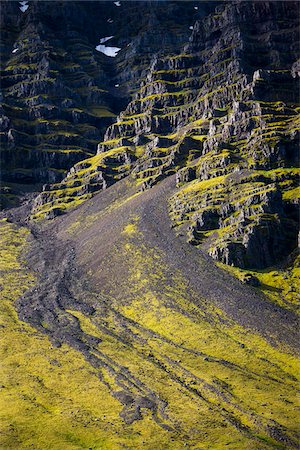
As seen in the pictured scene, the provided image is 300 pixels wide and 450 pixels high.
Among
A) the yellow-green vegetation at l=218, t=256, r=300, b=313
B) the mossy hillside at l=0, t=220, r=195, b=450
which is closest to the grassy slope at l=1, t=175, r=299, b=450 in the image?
the mossy hillside at l=0, t=220, r=195, b=450

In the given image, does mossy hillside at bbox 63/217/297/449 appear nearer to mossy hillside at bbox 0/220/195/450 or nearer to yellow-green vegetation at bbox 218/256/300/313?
mossy hillside at bbox 0/220/195/450

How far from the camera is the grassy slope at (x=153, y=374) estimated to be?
98.9 meters

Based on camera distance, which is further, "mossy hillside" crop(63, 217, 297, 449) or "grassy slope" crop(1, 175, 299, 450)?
"mossy hillside" crop(63, 217, 297, 449)

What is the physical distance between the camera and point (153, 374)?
128125 mm

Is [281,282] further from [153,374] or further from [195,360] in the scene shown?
[153,374]

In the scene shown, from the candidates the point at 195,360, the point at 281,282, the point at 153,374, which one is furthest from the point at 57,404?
the point at 281,282

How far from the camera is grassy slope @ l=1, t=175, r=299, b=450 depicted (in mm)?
98938

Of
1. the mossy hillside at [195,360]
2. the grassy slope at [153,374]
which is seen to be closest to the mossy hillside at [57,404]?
the grassy slope at [153,374]

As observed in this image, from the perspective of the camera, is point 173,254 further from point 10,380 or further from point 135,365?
point 10,380

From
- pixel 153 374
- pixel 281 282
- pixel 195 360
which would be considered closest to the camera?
pixel 153 374

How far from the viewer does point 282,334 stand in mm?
145875

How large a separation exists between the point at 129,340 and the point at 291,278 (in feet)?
197

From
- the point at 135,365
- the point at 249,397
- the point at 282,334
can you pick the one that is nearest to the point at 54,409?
the point at 135,365

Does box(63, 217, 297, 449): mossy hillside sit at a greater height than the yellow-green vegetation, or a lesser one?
lesser
